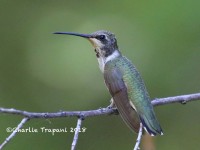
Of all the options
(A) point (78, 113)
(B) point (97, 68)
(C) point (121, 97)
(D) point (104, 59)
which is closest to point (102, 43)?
(D) point (104, 59)

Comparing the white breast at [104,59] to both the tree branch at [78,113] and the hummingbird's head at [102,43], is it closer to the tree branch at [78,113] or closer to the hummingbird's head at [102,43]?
the hummingbird's head at [102,43]

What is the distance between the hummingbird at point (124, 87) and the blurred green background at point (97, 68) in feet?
2.73

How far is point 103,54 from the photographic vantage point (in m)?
5.41

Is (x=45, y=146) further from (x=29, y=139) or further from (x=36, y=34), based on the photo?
(x=36, y=34)

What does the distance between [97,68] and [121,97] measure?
5.72ft

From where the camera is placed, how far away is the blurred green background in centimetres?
621

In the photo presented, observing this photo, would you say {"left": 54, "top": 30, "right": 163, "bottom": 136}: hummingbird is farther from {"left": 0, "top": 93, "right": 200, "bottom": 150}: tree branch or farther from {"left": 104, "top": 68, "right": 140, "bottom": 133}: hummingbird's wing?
{"left": 0, "top": 93, "right": 200, "bottom": 150}: tree branch

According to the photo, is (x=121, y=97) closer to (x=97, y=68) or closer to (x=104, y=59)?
(x=104, y=59)

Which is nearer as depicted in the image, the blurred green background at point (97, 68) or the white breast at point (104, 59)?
the white breast at point (104, 59)

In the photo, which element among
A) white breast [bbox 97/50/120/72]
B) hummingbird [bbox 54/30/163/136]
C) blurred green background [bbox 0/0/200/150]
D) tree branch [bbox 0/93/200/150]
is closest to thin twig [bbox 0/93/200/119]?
tree branch [bbox 0/93/200/150]

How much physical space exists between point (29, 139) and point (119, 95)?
1.58m

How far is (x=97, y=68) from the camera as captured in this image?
21.9ft

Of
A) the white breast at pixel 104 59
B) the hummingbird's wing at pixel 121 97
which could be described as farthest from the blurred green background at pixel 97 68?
the hummingbird's wing at pixel 121 97

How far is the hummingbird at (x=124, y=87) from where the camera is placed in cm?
471
